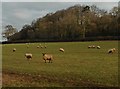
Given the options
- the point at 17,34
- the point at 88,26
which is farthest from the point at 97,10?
the point at 17,34

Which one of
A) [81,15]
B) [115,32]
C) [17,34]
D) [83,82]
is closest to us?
[83,82]

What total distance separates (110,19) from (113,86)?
389 feet

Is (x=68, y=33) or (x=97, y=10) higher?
(x=97, y=10)

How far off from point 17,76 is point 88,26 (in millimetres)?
121012

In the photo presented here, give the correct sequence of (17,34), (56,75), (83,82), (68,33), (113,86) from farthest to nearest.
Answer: (17,34), (68,33), (56,75), (83,82), (113,86)

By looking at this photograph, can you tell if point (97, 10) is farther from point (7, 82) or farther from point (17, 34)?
point (7, 82)

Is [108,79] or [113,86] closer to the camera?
[113,86]

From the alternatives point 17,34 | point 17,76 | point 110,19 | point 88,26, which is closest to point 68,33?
point 88,26

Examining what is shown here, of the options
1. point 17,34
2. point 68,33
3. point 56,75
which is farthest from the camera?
point 17,34

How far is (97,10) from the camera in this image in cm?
16400

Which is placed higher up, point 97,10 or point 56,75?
point 97,10

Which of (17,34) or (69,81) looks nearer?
(69,81)

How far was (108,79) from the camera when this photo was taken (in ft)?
67.7

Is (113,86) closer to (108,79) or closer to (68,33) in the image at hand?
(108,79)
